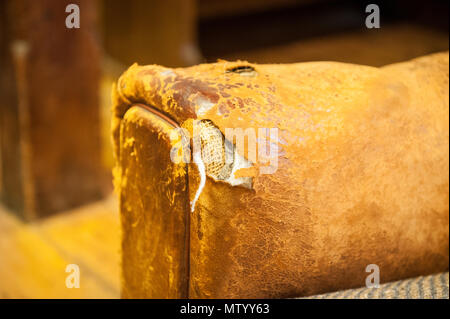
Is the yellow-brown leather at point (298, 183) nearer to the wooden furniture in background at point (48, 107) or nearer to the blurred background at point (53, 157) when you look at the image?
the blurred background at point (53, 157)

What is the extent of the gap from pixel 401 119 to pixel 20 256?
1274 millimetres

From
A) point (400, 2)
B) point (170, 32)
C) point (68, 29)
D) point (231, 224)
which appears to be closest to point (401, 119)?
point (231, 224)

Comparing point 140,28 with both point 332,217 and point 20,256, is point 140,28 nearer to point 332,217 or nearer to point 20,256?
point 20,256

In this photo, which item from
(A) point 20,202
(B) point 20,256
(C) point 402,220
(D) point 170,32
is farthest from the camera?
(D) point 170,32

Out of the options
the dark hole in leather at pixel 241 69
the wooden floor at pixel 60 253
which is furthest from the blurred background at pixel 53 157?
the dark hole in leather at pixel 241 69

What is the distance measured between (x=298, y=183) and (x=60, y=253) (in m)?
1.19

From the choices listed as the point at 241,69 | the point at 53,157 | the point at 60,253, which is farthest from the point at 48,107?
the point at 241,69

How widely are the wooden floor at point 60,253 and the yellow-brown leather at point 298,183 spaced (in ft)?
2.50

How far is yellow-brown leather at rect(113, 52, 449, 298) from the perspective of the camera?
2.37 ft

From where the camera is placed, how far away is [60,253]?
1.73m

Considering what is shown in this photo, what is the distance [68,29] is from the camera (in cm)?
172


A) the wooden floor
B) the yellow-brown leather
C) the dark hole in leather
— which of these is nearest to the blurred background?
the wooden floor

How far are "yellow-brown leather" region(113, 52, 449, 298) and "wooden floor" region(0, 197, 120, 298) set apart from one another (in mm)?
763

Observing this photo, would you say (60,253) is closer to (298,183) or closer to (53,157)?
(53,157)
